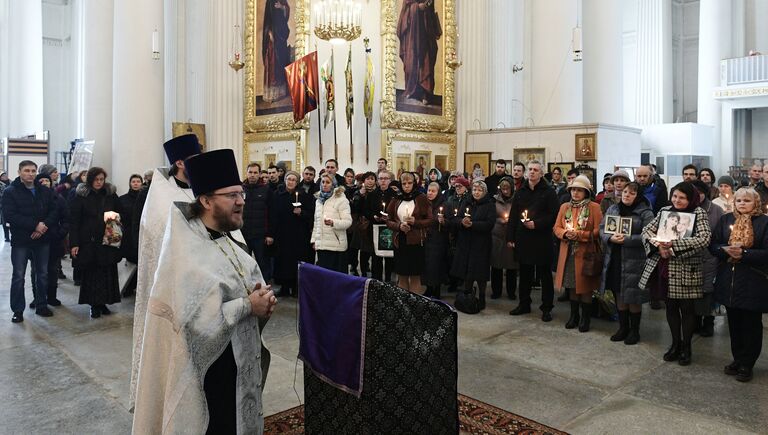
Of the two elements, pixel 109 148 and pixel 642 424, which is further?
pixel 109 148

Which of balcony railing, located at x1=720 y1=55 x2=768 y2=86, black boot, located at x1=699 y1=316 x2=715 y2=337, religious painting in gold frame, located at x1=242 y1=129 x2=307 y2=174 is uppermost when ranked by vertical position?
balcony railing, located at x1=720 y1=55 x2=768 y2=86

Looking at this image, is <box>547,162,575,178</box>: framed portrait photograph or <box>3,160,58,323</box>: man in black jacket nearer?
<box>3,160,58,323</box>: man in black jacket

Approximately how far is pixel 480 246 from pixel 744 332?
3.27m

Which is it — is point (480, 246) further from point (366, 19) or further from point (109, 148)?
point (109, 148)

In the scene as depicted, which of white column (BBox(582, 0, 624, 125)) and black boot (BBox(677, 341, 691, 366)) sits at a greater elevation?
white column (BBox(582, 0, 624, 125))

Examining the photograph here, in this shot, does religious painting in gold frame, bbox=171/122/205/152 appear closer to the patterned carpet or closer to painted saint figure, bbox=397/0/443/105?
painted saint figure, bbox=397/0/443/105

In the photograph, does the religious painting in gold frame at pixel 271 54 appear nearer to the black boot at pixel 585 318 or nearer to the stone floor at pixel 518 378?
the stone floor at pixel 518 378

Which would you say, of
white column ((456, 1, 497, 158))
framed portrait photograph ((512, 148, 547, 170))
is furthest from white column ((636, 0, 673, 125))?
framed portrait photograph ((512, 148, 547, 170))

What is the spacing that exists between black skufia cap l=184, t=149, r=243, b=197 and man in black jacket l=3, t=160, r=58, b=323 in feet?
18.3

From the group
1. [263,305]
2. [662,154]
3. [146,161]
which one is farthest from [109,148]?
[662,154]

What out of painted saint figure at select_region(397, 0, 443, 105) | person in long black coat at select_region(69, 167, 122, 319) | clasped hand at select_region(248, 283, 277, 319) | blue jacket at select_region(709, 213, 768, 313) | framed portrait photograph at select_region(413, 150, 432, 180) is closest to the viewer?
clasped hand at select_region(248, 283, 277, 319)

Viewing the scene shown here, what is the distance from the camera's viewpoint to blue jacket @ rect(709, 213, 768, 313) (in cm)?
507

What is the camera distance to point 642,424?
14.0 ft

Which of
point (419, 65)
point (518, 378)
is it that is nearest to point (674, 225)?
point (518, 378)
